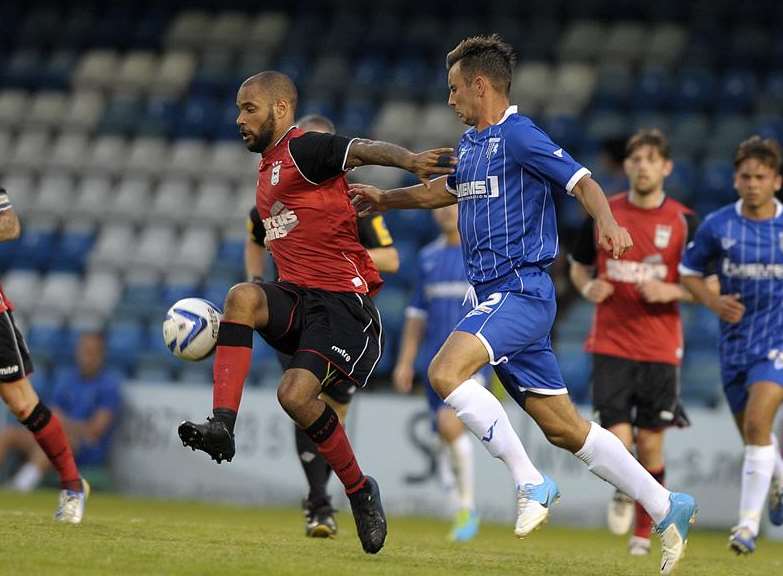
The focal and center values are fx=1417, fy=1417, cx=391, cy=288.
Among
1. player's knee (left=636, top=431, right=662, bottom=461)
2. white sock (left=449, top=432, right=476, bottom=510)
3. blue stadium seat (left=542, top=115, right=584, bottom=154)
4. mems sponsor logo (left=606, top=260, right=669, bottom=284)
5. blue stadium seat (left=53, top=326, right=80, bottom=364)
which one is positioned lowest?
white sock (left=449, top=432, right=476, bottom=510)

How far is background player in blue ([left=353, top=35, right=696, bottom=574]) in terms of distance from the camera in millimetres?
6156

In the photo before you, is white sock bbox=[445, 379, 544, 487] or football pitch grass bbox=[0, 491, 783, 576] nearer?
football pitch grass bbox=[0, 491, 783, 576]

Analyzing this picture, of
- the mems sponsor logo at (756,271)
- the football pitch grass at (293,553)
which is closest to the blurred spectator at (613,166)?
the football pitch grass at (293,553)

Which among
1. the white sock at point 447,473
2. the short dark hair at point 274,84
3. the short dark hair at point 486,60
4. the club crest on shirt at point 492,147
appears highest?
the short dark hair at point 486,60

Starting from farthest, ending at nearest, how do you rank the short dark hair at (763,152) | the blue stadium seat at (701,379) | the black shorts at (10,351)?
the blue stadium seat at (701,379)
the short dark hair at (763,152)
the black shorts at (10,351)

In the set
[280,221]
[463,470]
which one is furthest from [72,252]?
[280,221]

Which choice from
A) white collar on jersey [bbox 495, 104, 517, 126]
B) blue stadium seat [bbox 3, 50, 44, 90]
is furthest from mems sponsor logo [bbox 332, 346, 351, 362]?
blue stadium seat [bbox 3, 50, 44, 90]

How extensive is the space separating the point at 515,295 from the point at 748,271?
9.05 ft

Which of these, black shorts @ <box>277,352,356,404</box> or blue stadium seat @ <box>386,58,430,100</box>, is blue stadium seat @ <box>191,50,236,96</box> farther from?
black shorts @ <box>277,352,356,404</box>

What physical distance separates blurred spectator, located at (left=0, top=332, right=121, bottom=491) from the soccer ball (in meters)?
7.07

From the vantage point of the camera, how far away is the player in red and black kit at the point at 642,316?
8969mm

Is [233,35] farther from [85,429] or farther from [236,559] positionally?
[236,559]

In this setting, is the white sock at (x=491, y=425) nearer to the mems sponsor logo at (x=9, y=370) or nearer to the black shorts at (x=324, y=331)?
the black shorts at (x=324, y=331)

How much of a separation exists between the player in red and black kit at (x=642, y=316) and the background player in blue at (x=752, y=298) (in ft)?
0.96
